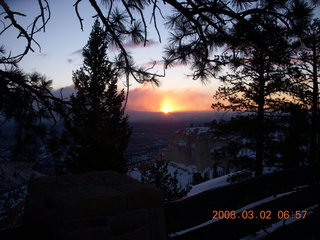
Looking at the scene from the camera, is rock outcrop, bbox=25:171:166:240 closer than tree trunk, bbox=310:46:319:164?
Yes

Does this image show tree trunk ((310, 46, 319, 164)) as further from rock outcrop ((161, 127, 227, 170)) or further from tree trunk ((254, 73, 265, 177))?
rock outcrop ((161, 127, 227, 170))

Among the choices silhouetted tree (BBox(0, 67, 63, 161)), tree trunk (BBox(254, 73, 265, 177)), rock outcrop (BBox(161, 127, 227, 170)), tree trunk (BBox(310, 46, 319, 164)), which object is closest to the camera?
silhouetted tree (BBox(0, 67, 63, 161))

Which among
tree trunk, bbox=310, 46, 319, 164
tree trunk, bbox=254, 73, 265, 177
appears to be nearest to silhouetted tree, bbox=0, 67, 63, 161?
tree trunk, bbox=254, 73, 265, 177

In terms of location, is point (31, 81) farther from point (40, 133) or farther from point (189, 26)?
point (189, 26)

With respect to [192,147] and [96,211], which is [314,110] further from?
A: [192,147]

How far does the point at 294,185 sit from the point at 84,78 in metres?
13.2
